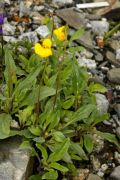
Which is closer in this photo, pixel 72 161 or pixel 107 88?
pixel 72 161

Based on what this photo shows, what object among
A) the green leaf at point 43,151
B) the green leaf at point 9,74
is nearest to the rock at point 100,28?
the green leaf at point 9,74

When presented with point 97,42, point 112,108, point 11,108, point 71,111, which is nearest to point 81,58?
point 97,42

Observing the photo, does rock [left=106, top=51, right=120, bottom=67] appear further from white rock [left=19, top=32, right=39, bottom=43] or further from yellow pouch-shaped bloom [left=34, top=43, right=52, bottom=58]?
yellow pouch-shaped bloom [left=34, top=43, right=52, bottom=58]

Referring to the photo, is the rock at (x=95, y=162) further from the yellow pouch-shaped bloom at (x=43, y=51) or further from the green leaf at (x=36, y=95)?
the yellow pouch-shaped bloom at (x=43, y=51)

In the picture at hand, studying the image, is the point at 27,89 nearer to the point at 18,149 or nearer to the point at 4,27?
the point at 18,149

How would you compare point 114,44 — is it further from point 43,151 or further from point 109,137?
point 43,151

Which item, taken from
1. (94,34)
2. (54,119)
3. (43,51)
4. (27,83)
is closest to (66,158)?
(54,119)

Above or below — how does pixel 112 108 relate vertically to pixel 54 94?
below

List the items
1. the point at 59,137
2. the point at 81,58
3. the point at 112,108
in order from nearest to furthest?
the point at 59,137, the point at 112,108, the point at 81,58

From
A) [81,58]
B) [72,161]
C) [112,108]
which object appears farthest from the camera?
[81,58]
